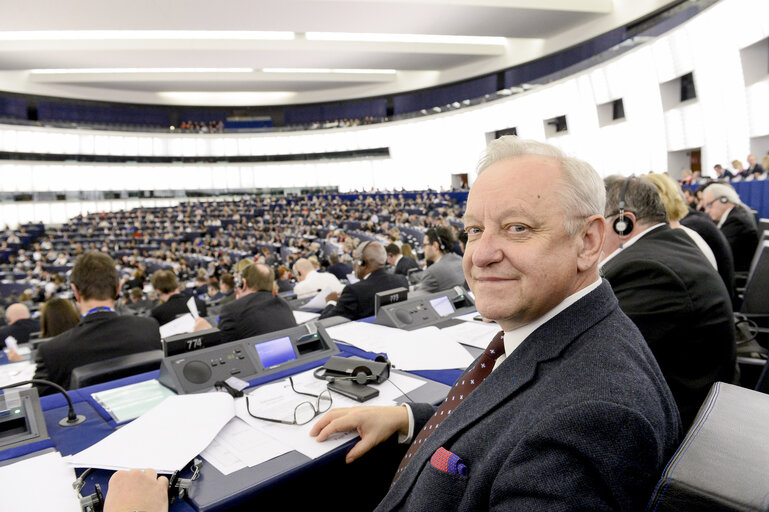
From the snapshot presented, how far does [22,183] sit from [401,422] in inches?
1170

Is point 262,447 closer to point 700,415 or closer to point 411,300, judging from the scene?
point 700,415

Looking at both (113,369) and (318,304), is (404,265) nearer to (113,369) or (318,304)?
(318,304)

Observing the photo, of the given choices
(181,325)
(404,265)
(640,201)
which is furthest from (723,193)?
(181,325)

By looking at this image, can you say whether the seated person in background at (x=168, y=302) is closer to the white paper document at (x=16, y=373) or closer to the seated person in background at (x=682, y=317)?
the white paper document at (x=16, y=373)

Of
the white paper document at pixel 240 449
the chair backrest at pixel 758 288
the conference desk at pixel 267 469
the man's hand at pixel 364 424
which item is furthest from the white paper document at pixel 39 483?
the chair backrest at pixel 758 288

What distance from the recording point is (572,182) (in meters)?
0.92

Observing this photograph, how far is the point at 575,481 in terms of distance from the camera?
2.10 ft

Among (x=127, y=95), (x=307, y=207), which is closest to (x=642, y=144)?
(x=307, y=207)

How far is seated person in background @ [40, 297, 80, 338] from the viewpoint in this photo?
317 cm

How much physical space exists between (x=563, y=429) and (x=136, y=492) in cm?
86

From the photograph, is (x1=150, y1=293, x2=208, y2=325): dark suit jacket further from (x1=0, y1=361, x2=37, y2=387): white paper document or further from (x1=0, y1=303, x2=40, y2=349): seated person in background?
(x1=0, y1=361, x2=37, y2=387): white paper document

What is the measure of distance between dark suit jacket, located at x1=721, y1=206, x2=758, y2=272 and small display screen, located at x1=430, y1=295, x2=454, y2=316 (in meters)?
3.40

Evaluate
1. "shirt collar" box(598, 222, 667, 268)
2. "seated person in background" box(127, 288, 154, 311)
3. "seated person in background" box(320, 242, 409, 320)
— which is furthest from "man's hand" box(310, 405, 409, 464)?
"seated person in background" box(127, 288, 154, 311)

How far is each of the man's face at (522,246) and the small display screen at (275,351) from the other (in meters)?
1.08
